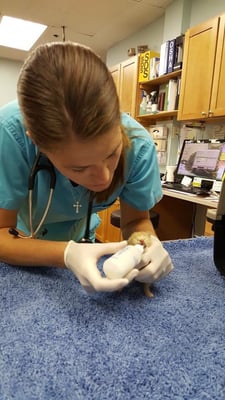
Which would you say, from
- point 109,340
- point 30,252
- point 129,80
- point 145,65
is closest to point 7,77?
point 129,80

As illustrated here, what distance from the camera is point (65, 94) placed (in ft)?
1.47

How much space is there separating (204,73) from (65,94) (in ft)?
6.14

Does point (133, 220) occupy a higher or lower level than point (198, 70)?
lower

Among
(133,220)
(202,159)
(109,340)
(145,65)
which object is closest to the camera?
(109,340)

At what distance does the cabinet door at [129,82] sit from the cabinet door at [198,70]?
2.28ft

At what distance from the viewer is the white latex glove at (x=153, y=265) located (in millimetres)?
562

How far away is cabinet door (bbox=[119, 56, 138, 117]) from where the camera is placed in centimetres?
282

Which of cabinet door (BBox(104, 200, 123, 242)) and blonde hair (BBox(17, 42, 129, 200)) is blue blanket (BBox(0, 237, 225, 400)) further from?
cabinet door (BBox(104, 200, 123, 242))

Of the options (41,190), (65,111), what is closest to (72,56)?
(65,111)

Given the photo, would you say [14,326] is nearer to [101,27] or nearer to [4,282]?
[4,282]

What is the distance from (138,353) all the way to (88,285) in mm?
165

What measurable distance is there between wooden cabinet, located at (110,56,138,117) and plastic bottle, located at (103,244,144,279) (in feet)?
7.97

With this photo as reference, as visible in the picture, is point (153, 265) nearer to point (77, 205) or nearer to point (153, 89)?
point (77, 205)

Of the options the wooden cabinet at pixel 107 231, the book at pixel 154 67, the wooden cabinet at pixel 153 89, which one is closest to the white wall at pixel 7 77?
the wooden cabinet at pixel 153 89
